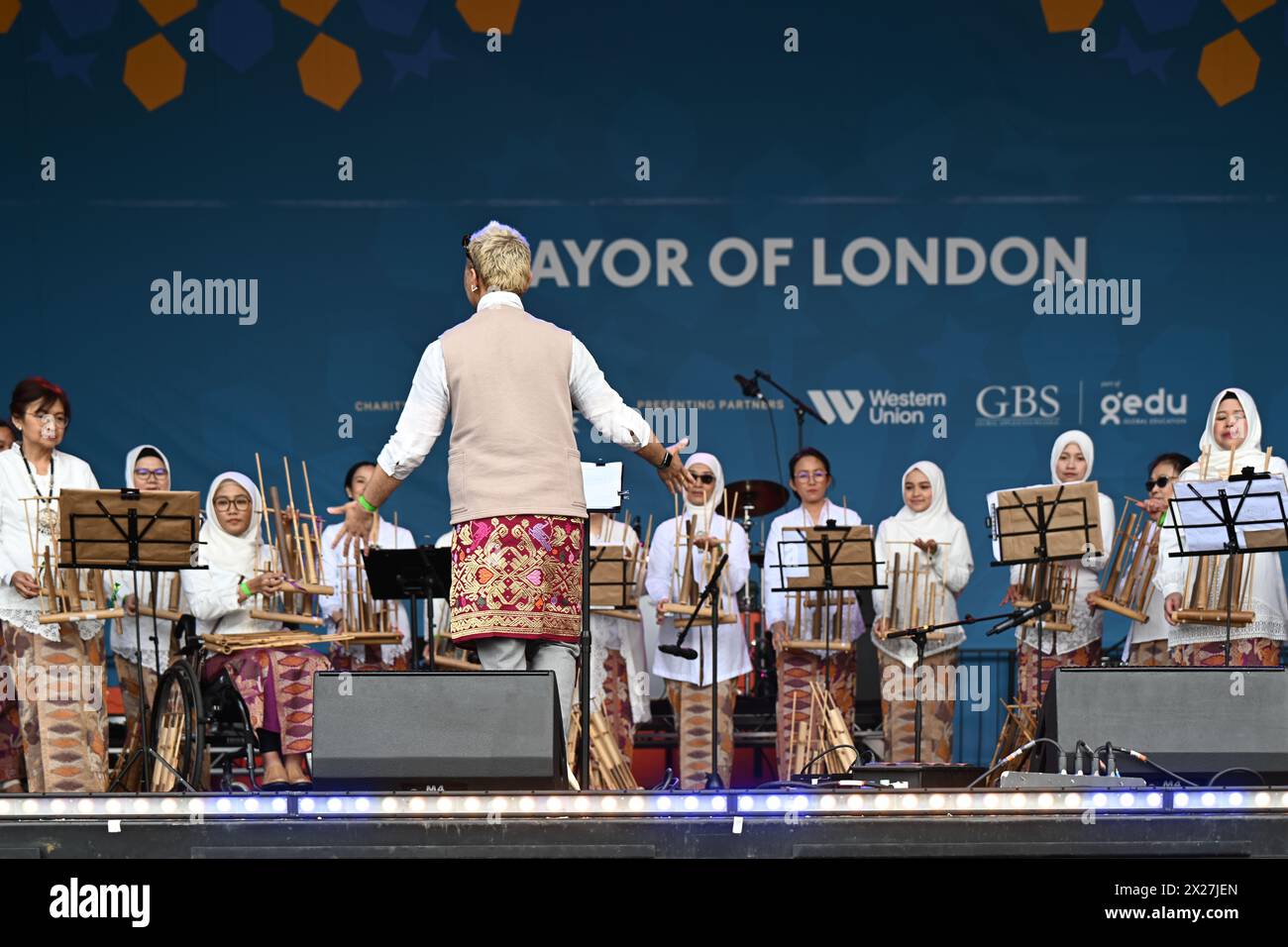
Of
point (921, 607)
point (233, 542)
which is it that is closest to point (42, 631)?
point (233, 542)

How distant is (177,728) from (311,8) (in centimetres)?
476

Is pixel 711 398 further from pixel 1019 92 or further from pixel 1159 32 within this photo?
pixel 1159 32

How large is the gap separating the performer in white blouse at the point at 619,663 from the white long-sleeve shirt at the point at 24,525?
233cm

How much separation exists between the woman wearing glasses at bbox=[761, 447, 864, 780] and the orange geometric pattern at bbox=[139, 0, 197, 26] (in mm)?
4559

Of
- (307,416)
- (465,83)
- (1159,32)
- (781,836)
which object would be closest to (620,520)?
(307,416)

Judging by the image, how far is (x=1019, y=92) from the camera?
32.2 feet

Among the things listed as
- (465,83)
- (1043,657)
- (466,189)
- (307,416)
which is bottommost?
(1043,657)

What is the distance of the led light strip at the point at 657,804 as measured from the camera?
274 cm

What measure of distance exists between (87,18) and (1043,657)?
6488mm

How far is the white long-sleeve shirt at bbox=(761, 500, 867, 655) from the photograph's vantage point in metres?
7.93

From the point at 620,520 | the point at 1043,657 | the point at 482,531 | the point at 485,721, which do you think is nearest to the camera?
the point at 485,721

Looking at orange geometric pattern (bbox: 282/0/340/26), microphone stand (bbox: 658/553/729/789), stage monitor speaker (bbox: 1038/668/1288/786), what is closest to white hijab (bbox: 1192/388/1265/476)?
Answer: microphone stand (bbox: 658/553/729/789)

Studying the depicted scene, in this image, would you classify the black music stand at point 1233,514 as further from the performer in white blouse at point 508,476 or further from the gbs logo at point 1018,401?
the gbs logo at point 1018,401

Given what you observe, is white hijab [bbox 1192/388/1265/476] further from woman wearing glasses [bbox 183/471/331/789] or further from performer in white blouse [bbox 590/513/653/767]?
woman wearing glasses [bbox 183/471/331/789]
